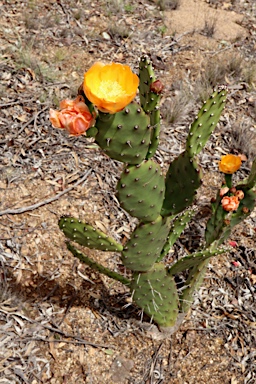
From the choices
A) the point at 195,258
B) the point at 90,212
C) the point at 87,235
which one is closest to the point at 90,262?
the point at 87,235

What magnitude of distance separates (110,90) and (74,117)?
→ 0.14 metres

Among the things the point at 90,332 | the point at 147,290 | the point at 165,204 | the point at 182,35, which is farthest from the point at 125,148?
the point at 182,35

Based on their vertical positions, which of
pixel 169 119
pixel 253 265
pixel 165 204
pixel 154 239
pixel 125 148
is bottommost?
pixel 253 265

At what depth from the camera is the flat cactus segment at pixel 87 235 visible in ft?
6.72

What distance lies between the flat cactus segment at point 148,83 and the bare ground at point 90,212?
1448 millimetres

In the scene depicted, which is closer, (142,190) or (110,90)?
(110,90)

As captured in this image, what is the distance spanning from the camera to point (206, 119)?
1.94m

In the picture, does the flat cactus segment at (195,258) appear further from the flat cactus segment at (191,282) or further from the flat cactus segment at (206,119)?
the flat cactus segment at (206,119)

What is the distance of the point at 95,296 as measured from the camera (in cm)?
282

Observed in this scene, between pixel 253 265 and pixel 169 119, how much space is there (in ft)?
4.91

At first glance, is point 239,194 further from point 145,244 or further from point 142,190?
point 142,190

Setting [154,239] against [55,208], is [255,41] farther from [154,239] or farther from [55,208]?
[154,239]

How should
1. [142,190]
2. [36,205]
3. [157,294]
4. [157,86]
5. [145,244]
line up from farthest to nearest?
[36,205] → [157,294] → [145,244] → [142,190] → [157,86]

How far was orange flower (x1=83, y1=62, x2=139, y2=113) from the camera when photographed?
4.27ft
